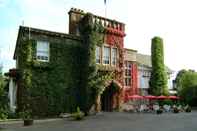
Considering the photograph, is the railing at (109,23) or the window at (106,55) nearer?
the railing at (109,23)

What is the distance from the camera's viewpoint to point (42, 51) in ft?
91.1

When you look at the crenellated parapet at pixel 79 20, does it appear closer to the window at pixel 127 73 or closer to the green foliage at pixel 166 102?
the window at pixel 127 73

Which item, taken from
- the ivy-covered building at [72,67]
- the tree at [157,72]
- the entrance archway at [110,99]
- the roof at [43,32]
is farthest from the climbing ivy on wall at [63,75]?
the tree at [157,72]

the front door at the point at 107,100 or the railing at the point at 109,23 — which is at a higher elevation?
the railing at the point at 109,23

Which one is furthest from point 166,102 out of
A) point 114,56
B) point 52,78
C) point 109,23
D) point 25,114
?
point 25,114

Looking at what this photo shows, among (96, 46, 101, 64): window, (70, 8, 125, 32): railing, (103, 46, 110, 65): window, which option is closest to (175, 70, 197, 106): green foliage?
(70, 8, 125, 32): railing

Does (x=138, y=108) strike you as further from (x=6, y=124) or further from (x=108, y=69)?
(x=6, y=124)

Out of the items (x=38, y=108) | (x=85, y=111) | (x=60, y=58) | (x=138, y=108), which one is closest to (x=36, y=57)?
(x=60, y=58)

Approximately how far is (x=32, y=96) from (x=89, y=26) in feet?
27.5

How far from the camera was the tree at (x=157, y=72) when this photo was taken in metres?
44.5

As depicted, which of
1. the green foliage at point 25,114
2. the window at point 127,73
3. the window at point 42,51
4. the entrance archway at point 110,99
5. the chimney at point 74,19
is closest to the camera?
the green foliage at point 25,114

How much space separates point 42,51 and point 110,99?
860 centimetres

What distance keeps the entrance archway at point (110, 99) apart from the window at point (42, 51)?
7.12 meters

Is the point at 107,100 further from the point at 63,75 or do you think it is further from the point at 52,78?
the point at 52,78
